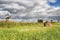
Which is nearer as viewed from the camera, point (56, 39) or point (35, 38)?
point (35, 38)

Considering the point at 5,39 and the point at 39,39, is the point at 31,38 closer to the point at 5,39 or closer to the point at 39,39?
the point at 39,39

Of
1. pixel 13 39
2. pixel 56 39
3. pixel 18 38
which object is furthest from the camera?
pixel 56 39

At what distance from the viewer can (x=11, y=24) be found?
3256 cm

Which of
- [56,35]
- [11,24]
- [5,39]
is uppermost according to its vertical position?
[5,39]

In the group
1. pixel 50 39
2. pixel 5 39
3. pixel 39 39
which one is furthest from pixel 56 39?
pixel 5 39

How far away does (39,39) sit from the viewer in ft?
33.6

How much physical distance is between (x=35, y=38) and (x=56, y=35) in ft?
7.99

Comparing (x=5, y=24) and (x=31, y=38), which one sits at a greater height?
(x=31, y=38)

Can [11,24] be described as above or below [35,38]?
below

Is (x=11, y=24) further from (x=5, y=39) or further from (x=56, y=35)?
(x=5, y=39)

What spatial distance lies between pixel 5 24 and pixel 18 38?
2204 centimetres

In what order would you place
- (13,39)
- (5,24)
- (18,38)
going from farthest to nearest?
1. (5,24)
2. (18,38)
3. (13,39)

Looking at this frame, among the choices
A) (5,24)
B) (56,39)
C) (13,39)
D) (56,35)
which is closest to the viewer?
(13,39)

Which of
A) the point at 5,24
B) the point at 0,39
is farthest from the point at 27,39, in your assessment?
the point at 5,24
